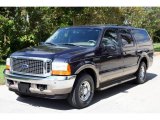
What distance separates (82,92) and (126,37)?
2.71 m

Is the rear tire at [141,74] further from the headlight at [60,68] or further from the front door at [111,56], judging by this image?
the headlight at [60,68]

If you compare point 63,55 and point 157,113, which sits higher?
point 63,55

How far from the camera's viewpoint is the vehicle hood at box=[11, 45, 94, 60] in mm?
6387

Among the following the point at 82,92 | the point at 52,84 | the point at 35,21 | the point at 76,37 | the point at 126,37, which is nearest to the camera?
the point at 52,84

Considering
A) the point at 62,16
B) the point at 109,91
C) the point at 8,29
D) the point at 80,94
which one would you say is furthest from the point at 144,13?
the point at 80,94

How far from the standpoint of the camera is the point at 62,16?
1697cm

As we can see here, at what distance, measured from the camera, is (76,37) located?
25.4ft

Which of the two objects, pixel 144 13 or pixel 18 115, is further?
pixel 144 13

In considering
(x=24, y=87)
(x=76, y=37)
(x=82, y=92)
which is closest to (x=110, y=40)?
(x=76, y=37)

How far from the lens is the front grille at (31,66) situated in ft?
20.6

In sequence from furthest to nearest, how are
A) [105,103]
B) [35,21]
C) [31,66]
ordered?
[35,21] < [105,103] < [31,66]

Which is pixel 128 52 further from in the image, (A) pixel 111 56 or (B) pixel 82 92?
(B) pixel 82 92

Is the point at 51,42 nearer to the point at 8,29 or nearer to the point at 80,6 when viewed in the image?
the point at 8,29

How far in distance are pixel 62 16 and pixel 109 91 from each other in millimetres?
9245
